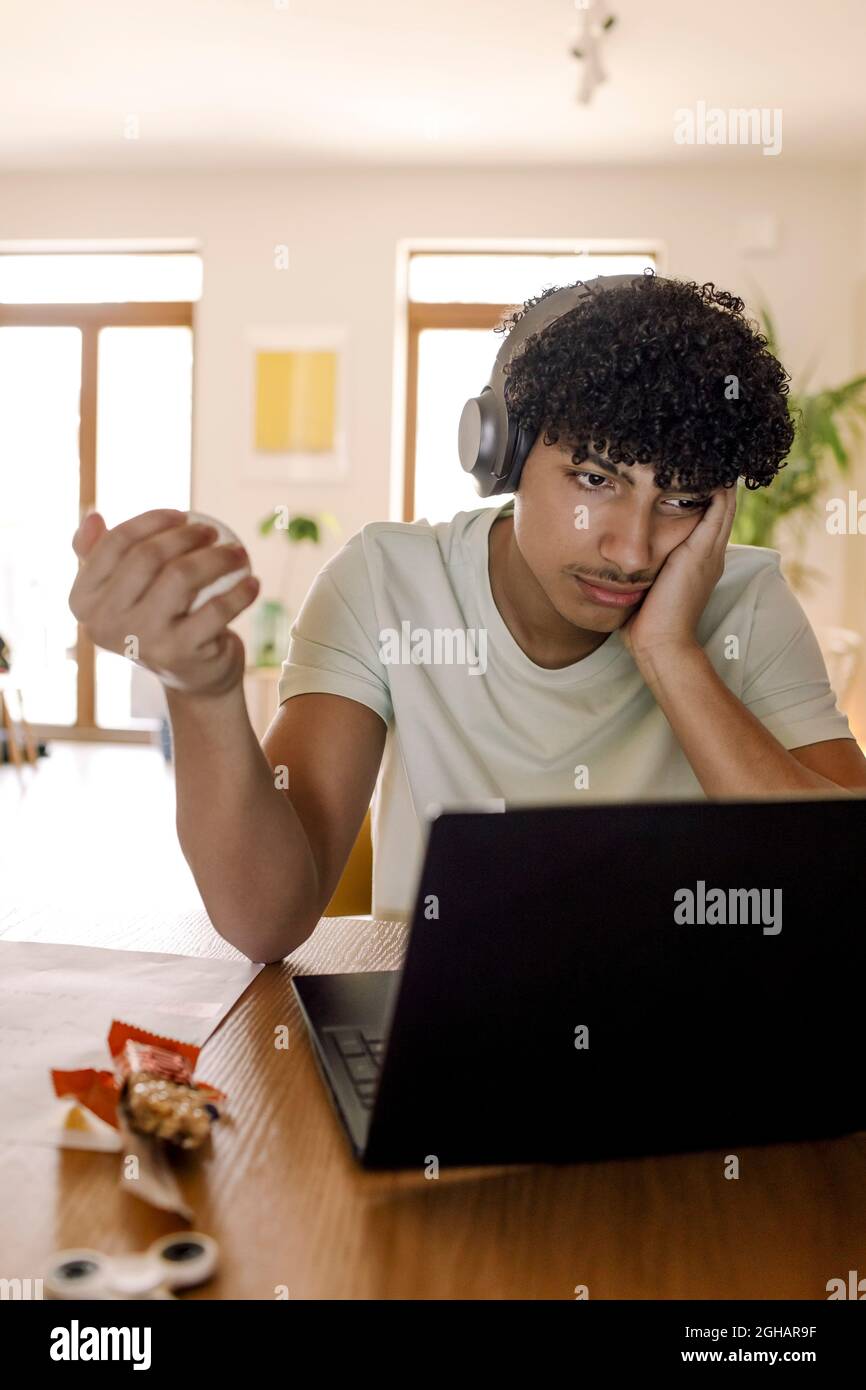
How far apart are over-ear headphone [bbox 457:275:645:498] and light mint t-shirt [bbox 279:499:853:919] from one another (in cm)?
13

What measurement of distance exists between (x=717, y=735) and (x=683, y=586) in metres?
0.16

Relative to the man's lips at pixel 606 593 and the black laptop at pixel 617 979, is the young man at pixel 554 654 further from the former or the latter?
the black laptop at pixel 617 979

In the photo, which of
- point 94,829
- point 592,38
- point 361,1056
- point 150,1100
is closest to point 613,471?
point 361,1056

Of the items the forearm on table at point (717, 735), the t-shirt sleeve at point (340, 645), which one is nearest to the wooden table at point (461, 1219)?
the forearm on table at point (717, 735)

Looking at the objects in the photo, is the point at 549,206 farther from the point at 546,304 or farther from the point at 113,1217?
Answer: the point at 113,1217

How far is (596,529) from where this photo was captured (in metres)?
1.07

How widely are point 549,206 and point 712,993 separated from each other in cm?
558

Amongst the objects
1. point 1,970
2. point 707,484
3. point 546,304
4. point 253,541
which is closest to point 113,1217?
point 1,970

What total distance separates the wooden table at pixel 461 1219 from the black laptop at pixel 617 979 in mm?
22

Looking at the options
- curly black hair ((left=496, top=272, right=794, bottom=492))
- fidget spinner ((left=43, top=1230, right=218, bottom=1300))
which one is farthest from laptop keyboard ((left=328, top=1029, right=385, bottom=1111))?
curly black hair ((left=496, top=272, right=794, bottom=492))

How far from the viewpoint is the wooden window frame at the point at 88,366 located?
6.04 meters

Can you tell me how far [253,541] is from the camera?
5.83 metres

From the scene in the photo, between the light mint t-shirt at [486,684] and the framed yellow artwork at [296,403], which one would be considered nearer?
the light mint t-shirt at [486,684]

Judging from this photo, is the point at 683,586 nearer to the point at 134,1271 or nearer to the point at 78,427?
the point at 134,1271
